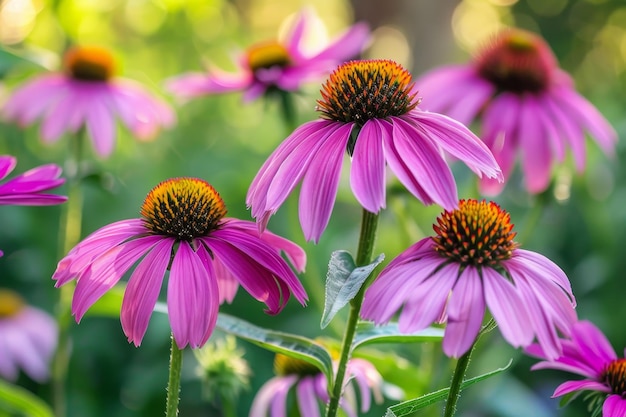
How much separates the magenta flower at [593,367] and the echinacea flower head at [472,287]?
0.18 feet

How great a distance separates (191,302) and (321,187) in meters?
0.11

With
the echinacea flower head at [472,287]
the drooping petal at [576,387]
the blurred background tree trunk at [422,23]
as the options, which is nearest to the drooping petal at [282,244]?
the echinacea flower head at [472,287]

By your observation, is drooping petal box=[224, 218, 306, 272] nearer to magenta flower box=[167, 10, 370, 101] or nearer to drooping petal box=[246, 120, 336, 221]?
drooping petal box=[246, 120, 336, 221]

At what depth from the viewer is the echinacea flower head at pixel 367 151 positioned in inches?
21.4

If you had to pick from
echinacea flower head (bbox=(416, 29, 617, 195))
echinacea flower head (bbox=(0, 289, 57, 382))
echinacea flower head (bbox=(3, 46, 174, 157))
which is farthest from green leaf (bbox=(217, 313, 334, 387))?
echinacea flower head (bbox=(0, 289, 57, 382))

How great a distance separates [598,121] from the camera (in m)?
1.22

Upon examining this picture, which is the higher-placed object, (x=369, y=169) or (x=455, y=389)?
(x=369, y=169)

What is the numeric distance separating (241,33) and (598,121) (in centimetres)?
278

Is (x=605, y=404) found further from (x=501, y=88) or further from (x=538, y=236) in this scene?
(x=538, y=236)

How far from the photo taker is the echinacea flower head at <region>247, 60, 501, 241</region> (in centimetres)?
54

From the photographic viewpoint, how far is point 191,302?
556 mm

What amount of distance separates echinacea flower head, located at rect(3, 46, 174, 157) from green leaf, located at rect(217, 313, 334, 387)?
658 millimetres

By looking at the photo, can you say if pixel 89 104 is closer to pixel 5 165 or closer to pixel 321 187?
pixel 5 165

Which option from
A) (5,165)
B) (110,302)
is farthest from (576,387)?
(110,302)
